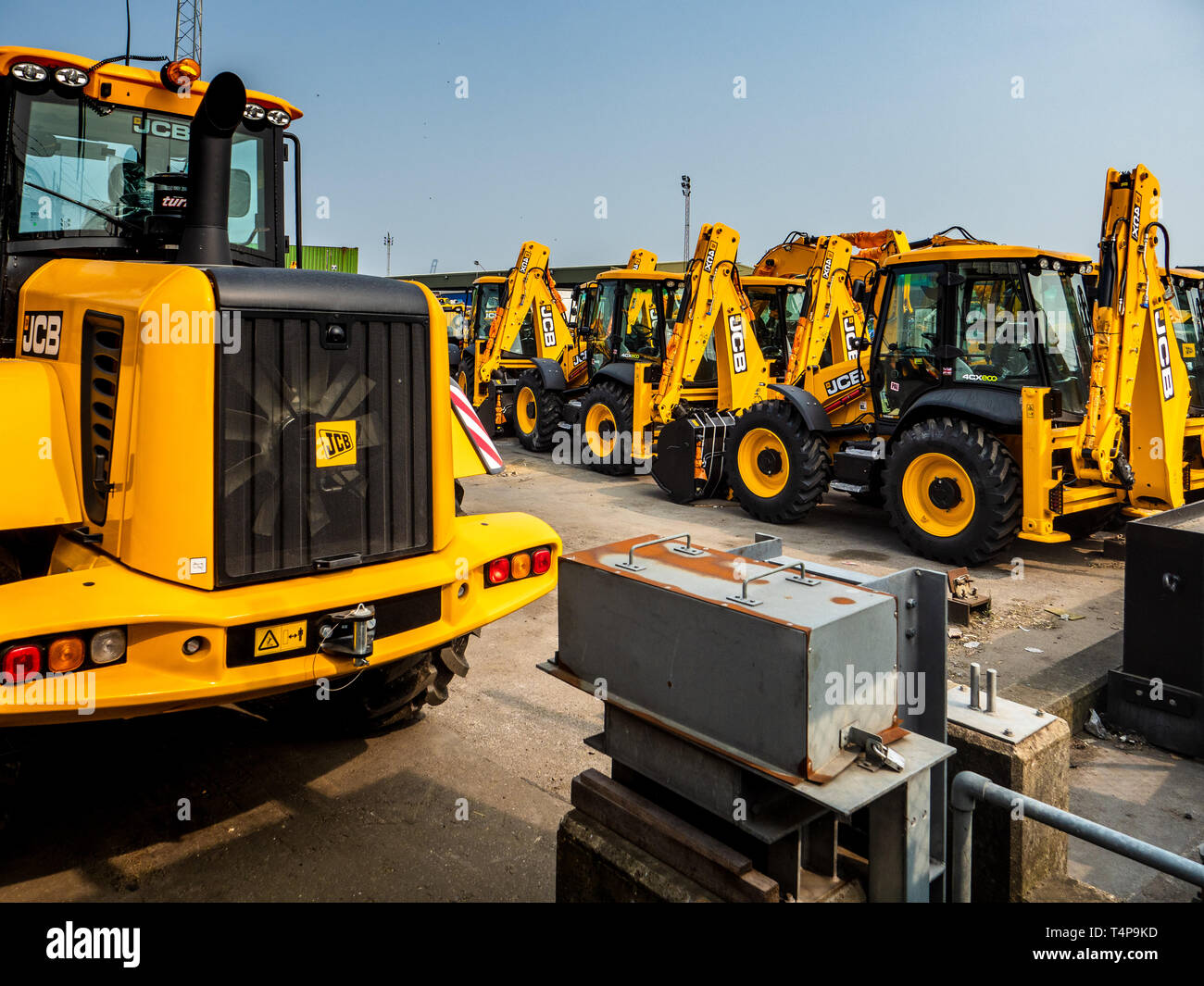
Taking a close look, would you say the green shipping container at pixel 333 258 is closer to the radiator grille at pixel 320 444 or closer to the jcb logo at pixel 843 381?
the jcb logo at pixel 843 381

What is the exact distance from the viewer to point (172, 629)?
2721mm

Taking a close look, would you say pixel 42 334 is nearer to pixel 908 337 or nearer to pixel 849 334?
pixel 908 337

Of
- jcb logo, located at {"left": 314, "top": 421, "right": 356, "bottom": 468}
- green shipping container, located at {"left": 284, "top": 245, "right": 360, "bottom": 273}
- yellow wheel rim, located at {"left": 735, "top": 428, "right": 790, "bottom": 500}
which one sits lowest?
yellow wheel rim, located at {"left": 735, "top": 428, "right": 790, "bottom": 500}

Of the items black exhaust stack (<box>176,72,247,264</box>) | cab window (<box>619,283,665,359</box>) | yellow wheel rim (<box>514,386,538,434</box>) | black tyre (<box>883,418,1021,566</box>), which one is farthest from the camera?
yellow wheel rim (<box>514,386,538,434</box>)

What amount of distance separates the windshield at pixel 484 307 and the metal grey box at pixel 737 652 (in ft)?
53.1

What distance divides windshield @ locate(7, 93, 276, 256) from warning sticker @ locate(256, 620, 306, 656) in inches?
80.7

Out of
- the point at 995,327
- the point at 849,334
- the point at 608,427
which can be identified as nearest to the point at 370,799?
the point at 995,327

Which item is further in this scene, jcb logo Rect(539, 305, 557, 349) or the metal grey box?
jcb logo Rect(539, 305, 557, 349)

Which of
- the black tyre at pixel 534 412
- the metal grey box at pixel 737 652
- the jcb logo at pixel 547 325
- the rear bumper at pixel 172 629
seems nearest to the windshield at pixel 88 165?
the rear bumper at pixel 172 629

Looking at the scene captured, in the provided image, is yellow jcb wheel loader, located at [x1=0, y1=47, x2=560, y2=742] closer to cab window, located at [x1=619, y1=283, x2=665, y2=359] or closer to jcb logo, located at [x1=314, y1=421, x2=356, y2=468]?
jcb logo, located at [x1=314, y1=421, x2=356, y2=468]

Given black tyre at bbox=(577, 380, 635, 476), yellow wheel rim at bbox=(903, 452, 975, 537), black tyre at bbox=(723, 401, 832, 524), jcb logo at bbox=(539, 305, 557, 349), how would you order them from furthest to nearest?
1. jcb logo at bbox=(539, 305, 557, 349)
2. black tyre at bbox=(577, 380, 635, 476)
3. black tyre at bbox=(723, 401, 832, 524)
4. yellow wheel rim at bbox=(903, 452, 975, 537)

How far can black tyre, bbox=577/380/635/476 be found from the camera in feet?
41.6

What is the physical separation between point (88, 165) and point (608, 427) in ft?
31.0

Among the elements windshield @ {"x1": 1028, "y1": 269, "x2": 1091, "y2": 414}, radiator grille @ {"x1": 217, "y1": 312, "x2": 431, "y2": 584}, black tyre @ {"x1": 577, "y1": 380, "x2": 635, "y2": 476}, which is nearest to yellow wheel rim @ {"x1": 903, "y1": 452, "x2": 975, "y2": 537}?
windshield @ {"x1": 1028, "y1": 269, "x2": 1091, "y2": 414}
